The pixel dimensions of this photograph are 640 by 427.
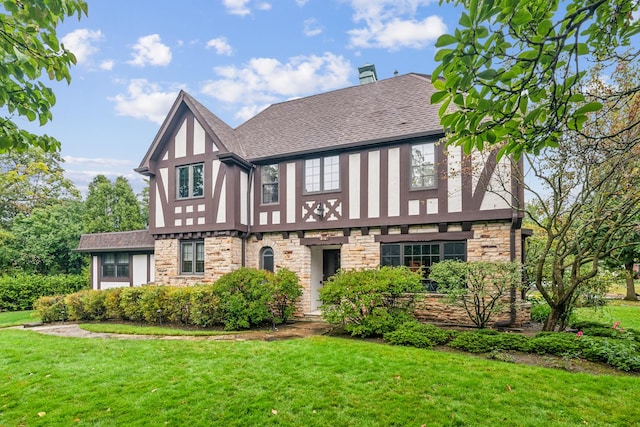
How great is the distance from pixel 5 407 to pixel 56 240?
62.1ft

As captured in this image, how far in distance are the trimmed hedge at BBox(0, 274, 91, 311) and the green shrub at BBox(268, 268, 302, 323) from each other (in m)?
13.0

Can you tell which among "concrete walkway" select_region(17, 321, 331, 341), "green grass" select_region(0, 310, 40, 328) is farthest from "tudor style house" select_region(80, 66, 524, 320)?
"green grass" select_region(0, 310, 40, 328)

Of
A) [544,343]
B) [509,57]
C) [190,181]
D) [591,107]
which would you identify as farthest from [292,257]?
[591,107]

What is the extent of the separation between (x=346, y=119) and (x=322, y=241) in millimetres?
4468

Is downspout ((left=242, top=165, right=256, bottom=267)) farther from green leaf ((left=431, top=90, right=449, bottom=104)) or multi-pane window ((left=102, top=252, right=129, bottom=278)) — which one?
green leaf ((left=431, top=90, right=449, bottom=104))

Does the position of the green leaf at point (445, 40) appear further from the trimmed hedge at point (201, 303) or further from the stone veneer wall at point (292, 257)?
the stone veneer wall at point (292, 257)

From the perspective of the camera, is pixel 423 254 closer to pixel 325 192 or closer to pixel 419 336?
pixel 419 336

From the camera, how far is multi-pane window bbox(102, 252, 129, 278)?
14711 mm

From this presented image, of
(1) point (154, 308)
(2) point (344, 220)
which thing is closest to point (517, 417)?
(2) point (344, 220)

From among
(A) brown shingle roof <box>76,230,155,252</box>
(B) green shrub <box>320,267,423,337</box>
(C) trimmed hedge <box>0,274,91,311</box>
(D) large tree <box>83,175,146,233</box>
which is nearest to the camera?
(B) green shrub <box>320,267,423,337</box>

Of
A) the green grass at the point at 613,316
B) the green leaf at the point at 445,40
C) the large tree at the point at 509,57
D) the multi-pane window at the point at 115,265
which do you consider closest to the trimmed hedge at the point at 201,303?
the multi-pane window at the point at 115,265

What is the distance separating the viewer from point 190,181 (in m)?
12.3

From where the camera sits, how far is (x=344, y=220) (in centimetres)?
1072

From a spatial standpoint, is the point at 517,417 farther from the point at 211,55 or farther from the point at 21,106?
the point at 211,55
